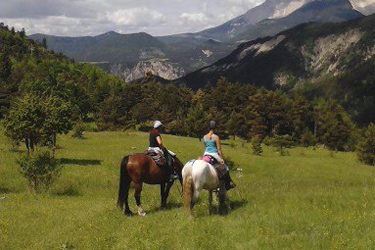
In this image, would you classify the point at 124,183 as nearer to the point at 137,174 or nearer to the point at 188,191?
the point at 137,174

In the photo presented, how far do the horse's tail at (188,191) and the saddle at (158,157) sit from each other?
291cm

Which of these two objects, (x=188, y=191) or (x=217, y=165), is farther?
(x=217, y=165)

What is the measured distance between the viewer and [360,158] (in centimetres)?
7044

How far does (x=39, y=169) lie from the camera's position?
27.8 meters

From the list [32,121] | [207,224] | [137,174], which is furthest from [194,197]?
[32,121]

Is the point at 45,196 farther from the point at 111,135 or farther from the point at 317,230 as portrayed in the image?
the point at 111,135

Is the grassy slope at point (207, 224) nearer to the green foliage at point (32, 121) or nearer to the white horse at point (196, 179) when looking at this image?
the white horse at point (196, 179)

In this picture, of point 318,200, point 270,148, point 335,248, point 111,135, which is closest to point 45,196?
point 318,200

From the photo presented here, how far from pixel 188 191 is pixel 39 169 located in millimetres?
17267

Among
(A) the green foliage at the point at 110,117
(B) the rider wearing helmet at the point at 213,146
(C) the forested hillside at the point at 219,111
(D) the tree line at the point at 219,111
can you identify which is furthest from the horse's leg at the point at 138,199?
(A) the green foliage at the point at 110,117

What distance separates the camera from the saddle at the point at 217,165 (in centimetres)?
1559

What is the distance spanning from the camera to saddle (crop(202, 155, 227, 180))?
15586 millimetres

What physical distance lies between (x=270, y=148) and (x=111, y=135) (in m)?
36.0

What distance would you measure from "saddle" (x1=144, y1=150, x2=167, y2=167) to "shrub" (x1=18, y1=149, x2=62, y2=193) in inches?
527
